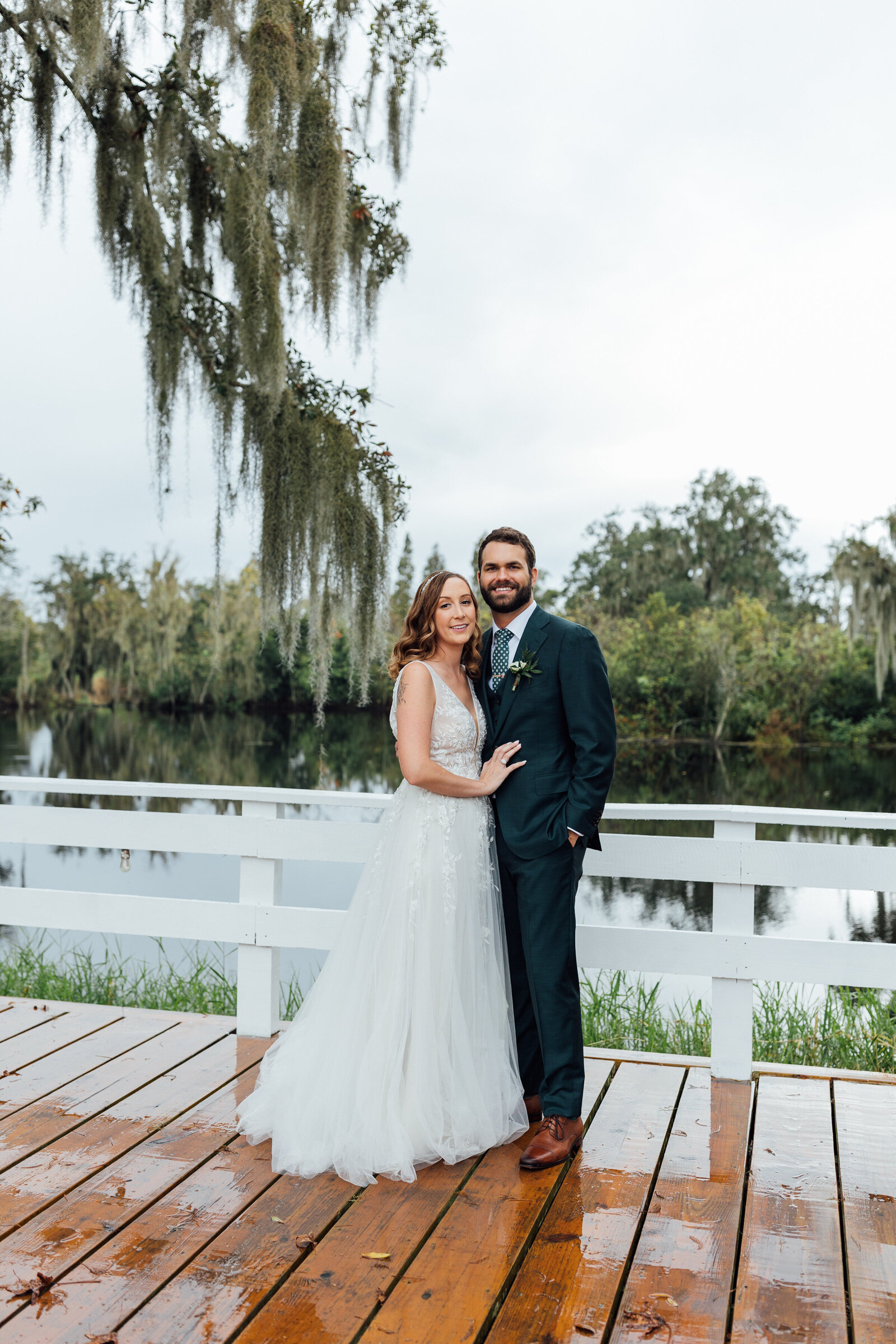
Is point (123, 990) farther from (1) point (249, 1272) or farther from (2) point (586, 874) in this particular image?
(1) point (249, 1272)

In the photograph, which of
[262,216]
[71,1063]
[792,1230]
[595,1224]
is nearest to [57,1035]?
[71,1063]

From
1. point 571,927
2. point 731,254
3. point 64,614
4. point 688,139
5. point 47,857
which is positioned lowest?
point 47,857

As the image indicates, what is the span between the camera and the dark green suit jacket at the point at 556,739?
2.64 m

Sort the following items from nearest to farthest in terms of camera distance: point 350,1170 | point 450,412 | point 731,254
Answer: point 350,1170 → point 731,254 → point 450,412

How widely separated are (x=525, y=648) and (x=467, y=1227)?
142cm

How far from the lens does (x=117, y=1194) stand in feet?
7.72

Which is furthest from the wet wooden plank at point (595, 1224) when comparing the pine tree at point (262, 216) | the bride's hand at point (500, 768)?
the pine tree at point (262, 216)

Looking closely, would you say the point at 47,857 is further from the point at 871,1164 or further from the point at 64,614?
the point at 64,614

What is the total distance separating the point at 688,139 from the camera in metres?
20.7

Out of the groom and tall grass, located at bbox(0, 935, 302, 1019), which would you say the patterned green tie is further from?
tall grass, located at bbox(0, 935, 302, 1019)

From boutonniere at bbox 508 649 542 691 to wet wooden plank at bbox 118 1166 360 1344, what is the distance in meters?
1.32

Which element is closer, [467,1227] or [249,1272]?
[249,1272]

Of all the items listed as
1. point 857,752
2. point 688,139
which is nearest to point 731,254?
point 688,139

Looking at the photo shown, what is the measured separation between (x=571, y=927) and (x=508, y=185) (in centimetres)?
2451
